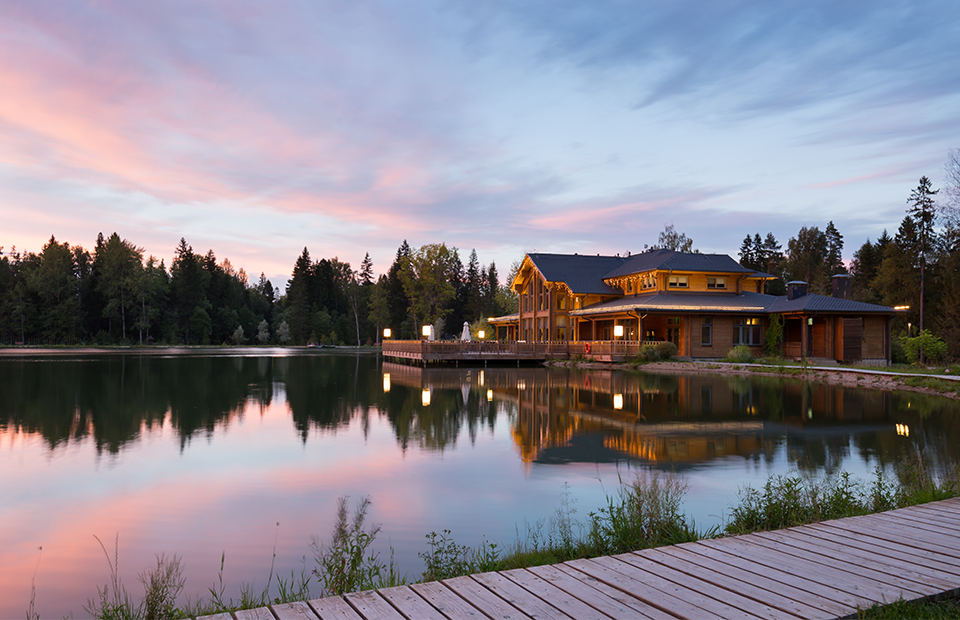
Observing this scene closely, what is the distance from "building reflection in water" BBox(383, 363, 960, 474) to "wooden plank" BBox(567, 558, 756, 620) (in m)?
6.84

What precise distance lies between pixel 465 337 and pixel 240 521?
1600 inches

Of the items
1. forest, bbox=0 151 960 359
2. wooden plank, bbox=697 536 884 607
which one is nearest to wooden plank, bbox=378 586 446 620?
wooden plank, bbox=697 536 884 607

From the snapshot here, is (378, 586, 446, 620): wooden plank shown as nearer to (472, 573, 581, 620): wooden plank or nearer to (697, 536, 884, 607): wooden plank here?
(472, 573, 581, 620): wooden plank

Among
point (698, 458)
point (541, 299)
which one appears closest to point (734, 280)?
point (541, 299)

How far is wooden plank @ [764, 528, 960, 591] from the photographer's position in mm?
4438

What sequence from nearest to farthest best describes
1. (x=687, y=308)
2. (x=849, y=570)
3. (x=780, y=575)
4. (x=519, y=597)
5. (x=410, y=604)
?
(x=410, y=604)
(x=519, y=597)
(x=780, y=575)
(x=849, y=570)
(x=687, y=308)

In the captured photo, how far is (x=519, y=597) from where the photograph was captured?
4.29 m

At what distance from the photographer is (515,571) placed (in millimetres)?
4906

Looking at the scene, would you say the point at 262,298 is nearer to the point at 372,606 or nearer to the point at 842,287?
the point at 842,287

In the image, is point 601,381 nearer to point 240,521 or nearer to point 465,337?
point 465,337

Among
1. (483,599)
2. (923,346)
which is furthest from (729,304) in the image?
(483,599)

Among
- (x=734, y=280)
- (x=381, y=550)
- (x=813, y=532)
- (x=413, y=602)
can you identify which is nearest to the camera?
(x=413, y=602)

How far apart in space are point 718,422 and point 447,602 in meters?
14.1

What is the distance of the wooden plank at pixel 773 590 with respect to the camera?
156 inches
